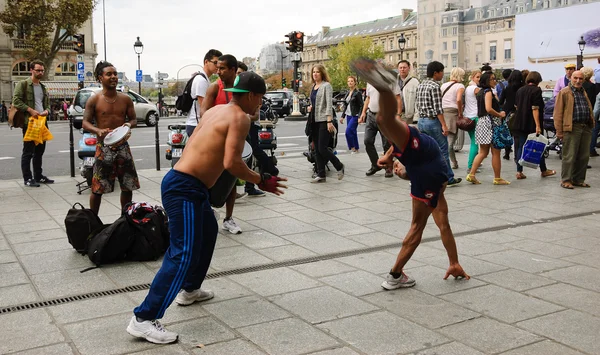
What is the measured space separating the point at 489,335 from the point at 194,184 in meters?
2.02

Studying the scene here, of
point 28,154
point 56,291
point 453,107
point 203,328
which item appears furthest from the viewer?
point 453,107

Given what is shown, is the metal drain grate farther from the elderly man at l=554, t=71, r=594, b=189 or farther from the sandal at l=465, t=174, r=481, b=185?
the sandal at l=465, t=174, r=481, b=185

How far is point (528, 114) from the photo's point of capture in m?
10.9

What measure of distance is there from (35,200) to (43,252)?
3167mm

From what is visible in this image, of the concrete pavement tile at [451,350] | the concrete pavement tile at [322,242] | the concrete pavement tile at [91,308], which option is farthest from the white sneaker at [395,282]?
the concrete pavement tile at [91,308]

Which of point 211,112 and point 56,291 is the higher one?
point 211,112

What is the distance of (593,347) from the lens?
3721mm

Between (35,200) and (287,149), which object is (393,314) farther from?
(287,149)

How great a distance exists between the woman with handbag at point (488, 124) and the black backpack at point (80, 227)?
6.31m

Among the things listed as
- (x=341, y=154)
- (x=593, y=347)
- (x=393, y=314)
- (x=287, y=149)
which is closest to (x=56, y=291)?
(x=393, y=314)

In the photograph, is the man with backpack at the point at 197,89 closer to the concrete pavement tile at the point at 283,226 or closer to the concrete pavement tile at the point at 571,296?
the concrete pavement tile at the point at 283,226

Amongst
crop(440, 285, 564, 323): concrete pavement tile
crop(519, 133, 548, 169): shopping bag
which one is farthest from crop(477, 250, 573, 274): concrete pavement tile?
crop(519, 133, 548, 169): shopping bag

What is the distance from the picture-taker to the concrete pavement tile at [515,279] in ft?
16.2

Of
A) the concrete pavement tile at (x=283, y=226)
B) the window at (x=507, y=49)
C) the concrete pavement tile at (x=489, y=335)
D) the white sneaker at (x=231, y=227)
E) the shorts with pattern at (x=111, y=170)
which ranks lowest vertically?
the concrete pavement tile at (x=489, y=335)
